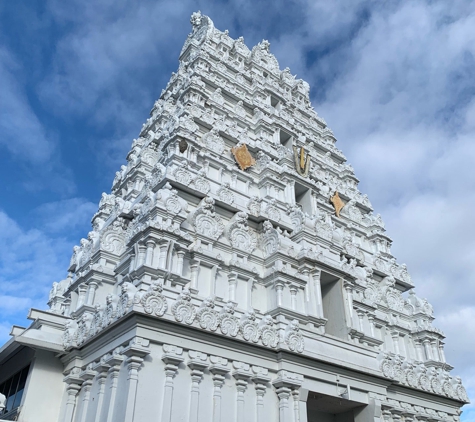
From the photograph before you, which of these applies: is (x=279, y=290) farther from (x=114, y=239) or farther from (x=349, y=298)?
(x=114, y=239)

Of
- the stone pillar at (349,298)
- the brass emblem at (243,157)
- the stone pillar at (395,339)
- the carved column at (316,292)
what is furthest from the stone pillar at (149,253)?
the stone pillar at (395,339)

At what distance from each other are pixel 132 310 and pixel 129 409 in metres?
2.67

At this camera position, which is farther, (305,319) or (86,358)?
(305,319)

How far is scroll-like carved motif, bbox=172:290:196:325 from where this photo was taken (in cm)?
1466

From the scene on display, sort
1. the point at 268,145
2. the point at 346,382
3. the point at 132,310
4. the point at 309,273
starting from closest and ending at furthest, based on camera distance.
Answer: the point at 132,310 → the point at 346,382 → the point at 309,273 → the point at 268,145

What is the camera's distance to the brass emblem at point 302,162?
28328mm

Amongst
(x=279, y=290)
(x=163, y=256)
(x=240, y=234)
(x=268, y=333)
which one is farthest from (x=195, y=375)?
(x=240, y=234)

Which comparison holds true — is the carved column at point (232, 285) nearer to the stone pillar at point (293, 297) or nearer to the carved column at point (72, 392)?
the stone pillar at point (293, 297)

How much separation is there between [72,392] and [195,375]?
5004mm

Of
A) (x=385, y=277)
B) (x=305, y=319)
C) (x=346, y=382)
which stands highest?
(x=385, y=277)

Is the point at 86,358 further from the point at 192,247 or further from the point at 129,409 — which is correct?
the point at 192,247

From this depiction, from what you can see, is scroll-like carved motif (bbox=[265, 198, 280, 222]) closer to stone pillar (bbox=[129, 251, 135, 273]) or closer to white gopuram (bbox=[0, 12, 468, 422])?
white gopuram (bbox=[0, 12, 468, 422])

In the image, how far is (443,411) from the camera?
73.6 feet

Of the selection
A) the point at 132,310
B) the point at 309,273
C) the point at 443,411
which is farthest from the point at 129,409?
the point at 443,411
